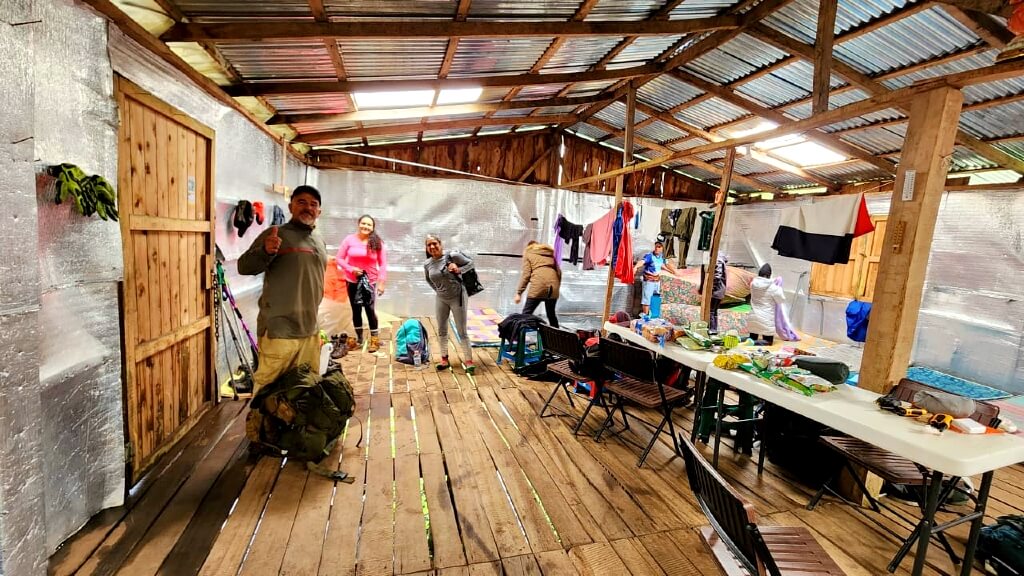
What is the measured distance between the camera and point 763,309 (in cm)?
694

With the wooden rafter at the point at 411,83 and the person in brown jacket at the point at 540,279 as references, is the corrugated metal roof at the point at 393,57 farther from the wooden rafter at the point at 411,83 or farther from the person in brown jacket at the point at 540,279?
the person in brown jacket at the point at 540,279

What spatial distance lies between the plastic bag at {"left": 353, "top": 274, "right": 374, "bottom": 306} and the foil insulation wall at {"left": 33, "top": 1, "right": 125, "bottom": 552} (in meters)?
3.13

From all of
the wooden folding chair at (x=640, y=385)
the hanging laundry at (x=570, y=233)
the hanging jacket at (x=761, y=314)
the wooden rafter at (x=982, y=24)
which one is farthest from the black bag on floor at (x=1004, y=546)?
the hanging laundry at (x=570, y=233)

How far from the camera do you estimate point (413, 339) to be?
504 cm

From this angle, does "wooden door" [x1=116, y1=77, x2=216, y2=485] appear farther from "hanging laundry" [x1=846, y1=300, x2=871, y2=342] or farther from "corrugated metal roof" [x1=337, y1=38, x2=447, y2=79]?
"hanging laundry" [x1=846, y1=300, x2=871, y2=342]

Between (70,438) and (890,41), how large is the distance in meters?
5.81

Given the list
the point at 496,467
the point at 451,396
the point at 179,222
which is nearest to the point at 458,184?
the point at 451,396

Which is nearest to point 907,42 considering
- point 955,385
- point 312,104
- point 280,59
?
point 955,385

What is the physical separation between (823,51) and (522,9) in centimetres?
223

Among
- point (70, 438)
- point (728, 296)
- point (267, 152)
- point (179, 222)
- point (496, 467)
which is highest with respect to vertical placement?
point (267, 152)

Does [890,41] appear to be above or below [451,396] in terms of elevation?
above

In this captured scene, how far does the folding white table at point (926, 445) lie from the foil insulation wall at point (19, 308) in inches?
128

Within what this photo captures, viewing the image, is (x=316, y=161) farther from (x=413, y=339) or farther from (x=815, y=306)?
(x=815, y=306)

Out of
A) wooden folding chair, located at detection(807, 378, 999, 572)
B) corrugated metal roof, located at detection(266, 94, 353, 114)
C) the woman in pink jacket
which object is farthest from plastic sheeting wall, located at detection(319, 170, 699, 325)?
wooden folding chair, located at detection(807, 378, 999, 572)
